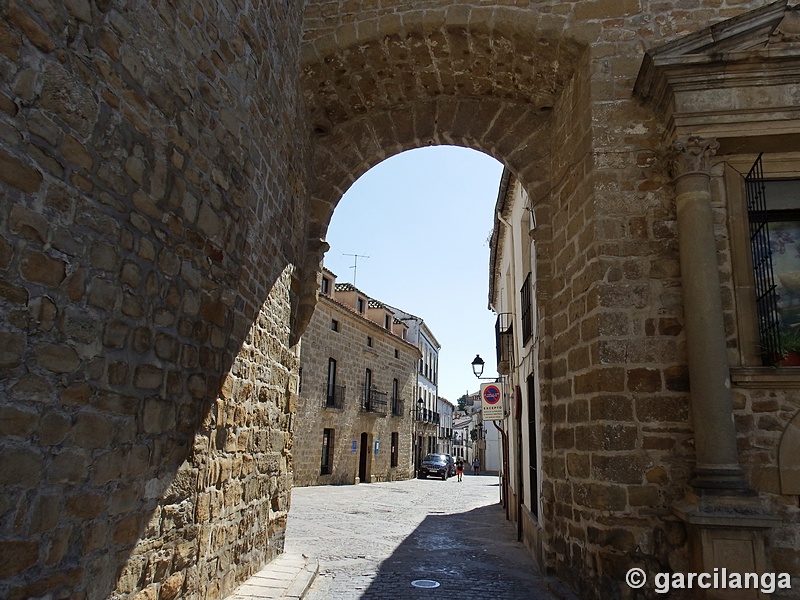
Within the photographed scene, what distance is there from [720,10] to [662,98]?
1.15 meters

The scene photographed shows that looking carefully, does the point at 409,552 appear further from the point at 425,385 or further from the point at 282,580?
the point at 425,385

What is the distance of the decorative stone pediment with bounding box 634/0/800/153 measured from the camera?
4.63 metres

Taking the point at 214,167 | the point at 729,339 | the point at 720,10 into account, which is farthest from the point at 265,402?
the point at 720,10

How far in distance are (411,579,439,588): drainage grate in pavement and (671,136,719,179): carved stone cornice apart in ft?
13.4

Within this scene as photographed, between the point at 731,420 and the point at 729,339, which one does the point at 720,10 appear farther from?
the point at 731,420

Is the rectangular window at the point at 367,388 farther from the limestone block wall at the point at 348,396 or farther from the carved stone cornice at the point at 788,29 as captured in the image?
the carved stone cornice at the point at 788,29

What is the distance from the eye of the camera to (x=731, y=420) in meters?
4.21

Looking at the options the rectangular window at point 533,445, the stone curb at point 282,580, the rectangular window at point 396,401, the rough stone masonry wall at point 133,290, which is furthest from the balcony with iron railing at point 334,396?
the rough stone masonry wall at point 133,290

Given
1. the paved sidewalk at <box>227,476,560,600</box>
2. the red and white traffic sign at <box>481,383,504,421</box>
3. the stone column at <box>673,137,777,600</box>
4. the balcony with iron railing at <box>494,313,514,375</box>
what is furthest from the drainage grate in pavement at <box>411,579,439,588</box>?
the red and white traffic sign at <box>481,383,504,421</box>

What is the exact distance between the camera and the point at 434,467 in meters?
28.3

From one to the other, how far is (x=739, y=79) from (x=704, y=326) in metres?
2.01

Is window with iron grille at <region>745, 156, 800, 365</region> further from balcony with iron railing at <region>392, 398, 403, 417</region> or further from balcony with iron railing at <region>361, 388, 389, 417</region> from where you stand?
balcony with iron railing at <region>392, 398, 403, 417</region>

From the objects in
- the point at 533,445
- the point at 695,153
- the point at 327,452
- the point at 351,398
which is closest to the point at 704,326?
the point at 695,153

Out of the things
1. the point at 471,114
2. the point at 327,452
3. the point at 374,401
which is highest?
the point at 471,114
